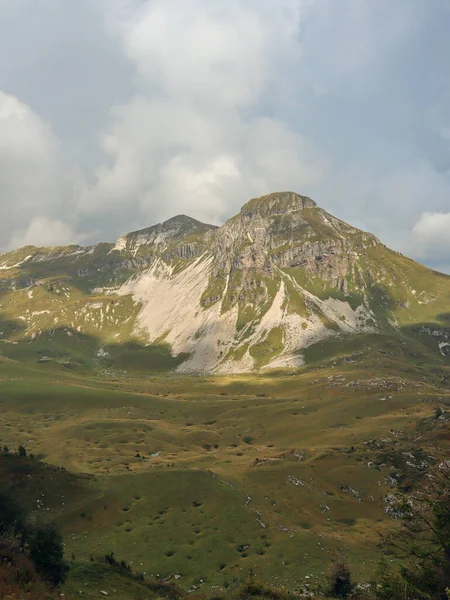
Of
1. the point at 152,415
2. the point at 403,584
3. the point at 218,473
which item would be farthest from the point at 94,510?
the point at 152,415

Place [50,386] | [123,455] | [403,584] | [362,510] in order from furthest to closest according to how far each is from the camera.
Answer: [50,386]
[123,455]
[362,510]
[403,584]

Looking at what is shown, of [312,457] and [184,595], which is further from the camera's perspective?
[312,457]

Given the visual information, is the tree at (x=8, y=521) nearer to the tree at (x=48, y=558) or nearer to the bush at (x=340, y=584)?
the tree at (x=48, y=558)

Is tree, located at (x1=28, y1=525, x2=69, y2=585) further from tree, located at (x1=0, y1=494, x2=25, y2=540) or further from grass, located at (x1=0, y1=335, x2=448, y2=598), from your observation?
tree, located at (x1=0, y1=494, x2=25, y2=540)

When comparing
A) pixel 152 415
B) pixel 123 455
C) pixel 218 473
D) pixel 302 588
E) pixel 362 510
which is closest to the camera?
pixel 302 588

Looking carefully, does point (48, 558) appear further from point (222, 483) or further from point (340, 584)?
point (222, 483)

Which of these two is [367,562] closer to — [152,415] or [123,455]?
[123,455]

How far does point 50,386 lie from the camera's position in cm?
17588

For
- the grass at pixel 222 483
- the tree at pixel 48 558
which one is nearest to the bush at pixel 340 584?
the grass at pixel 222 483

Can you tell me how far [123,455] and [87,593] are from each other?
68.6m

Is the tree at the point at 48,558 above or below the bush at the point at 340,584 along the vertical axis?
Result: above

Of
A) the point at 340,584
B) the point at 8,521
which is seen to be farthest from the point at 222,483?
the point at 8,521

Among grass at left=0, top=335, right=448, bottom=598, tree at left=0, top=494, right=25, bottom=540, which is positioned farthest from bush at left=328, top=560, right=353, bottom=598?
tree at left=0, top=494, right=25, bottom=540

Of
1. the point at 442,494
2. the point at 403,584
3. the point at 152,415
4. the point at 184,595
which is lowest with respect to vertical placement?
the point at 152,415
